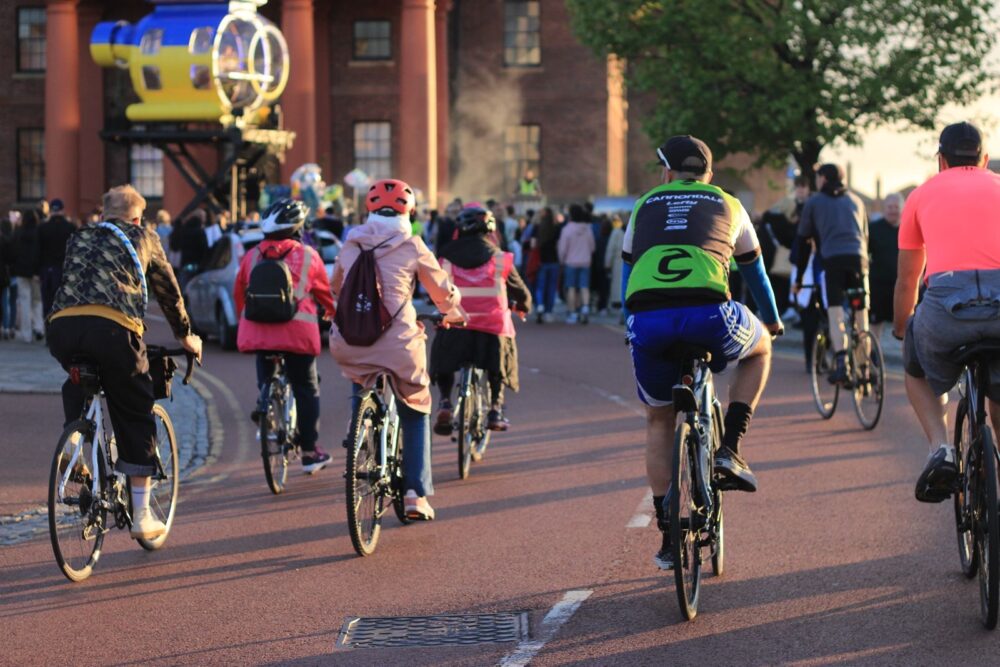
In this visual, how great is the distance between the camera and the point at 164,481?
962cm

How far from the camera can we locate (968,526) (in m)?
7.38

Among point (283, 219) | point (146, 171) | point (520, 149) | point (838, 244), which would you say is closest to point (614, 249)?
point (838, 244)

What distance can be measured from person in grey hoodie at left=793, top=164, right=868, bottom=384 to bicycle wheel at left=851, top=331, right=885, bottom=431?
0.20 m

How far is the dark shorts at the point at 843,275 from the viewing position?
1452cm

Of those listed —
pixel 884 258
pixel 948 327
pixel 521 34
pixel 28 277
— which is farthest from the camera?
pixel 521 34

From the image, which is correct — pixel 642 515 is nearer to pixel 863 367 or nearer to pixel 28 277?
pixel 863 367

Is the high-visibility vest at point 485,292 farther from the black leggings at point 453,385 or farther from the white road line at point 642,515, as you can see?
the white road line at point 642,515

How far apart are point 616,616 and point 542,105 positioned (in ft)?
155

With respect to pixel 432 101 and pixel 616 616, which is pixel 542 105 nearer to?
pixel 432 101

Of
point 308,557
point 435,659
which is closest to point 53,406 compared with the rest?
point 308,557

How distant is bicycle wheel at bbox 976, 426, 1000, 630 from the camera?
22.2 ft

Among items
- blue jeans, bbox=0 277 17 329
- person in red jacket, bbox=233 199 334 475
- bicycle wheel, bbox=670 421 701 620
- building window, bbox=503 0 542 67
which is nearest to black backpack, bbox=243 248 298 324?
person in red jacket, bbox=233 199 334 475

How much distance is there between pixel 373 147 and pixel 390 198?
144 ft

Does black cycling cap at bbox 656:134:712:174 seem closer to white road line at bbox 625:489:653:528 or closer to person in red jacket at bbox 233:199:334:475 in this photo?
white road line at bbox 625:489:653:528
